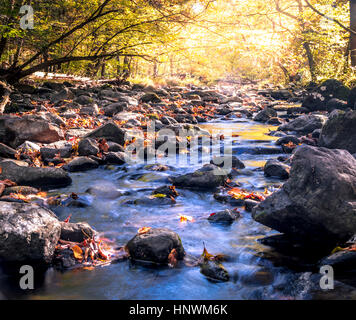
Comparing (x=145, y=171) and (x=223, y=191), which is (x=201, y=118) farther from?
(x=223, y=191)

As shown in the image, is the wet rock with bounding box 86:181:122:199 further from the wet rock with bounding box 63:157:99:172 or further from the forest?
the wet rock with bounding box 63:157:99:172

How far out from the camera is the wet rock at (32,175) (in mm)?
4507

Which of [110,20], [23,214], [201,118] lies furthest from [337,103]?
[23,214]

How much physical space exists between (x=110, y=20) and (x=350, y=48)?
8.43 meters

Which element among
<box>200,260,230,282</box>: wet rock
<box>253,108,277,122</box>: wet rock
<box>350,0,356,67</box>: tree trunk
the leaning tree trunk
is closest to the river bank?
<box>200,260,230,282</box>: wet rock

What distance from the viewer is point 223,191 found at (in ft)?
15.4

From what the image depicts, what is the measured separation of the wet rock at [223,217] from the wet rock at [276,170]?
1826mm

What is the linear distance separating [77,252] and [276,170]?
11.5 feet

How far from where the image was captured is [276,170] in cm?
532

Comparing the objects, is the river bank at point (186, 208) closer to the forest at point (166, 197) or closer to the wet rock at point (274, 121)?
the forest at point (166, 197)

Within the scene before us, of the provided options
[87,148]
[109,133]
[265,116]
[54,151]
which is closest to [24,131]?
[54,151]

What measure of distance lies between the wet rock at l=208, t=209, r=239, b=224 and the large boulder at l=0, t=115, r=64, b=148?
13.8ft
